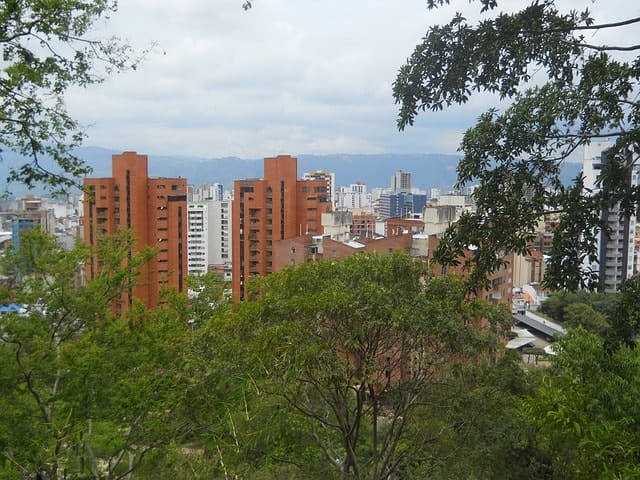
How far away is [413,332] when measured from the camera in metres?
4.31

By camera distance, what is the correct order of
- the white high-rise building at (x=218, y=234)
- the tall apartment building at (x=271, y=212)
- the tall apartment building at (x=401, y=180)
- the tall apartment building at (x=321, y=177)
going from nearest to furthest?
the tall apartment building at (x=271, y=212) → the tall apartment building at (x=321, y=177) → the white high-rise building at (x=218, y=234) → the tall apartment building at (x=401, y=180)

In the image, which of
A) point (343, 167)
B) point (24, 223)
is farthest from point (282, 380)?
point (343, 167)

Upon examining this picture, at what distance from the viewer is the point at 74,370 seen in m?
4.03

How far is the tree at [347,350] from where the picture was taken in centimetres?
404

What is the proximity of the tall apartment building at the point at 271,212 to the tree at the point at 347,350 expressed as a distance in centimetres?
1531

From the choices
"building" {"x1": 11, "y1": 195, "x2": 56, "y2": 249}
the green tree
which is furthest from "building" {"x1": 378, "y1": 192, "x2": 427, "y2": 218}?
the green tree

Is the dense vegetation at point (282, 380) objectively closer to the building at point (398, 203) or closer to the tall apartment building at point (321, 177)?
the tall apartment building at point (321, 177)

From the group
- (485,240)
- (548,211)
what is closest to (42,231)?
(485,240)

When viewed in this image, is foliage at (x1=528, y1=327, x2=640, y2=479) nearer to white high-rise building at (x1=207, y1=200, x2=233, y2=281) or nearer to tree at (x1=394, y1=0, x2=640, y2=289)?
tree at (x1=394, y1=0, x2=640, y2=289)

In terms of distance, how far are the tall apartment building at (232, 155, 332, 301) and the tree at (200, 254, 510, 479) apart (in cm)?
1531

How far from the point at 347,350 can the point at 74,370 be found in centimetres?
191

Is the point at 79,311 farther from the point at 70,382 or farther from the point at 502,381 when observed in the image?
the point at 502,381

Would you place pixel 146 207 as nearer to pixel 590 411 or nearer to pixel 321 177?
pixel 321 177

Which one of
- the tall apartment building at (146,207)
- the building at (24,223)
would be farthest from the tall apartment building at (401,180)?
the building at (24,223)
